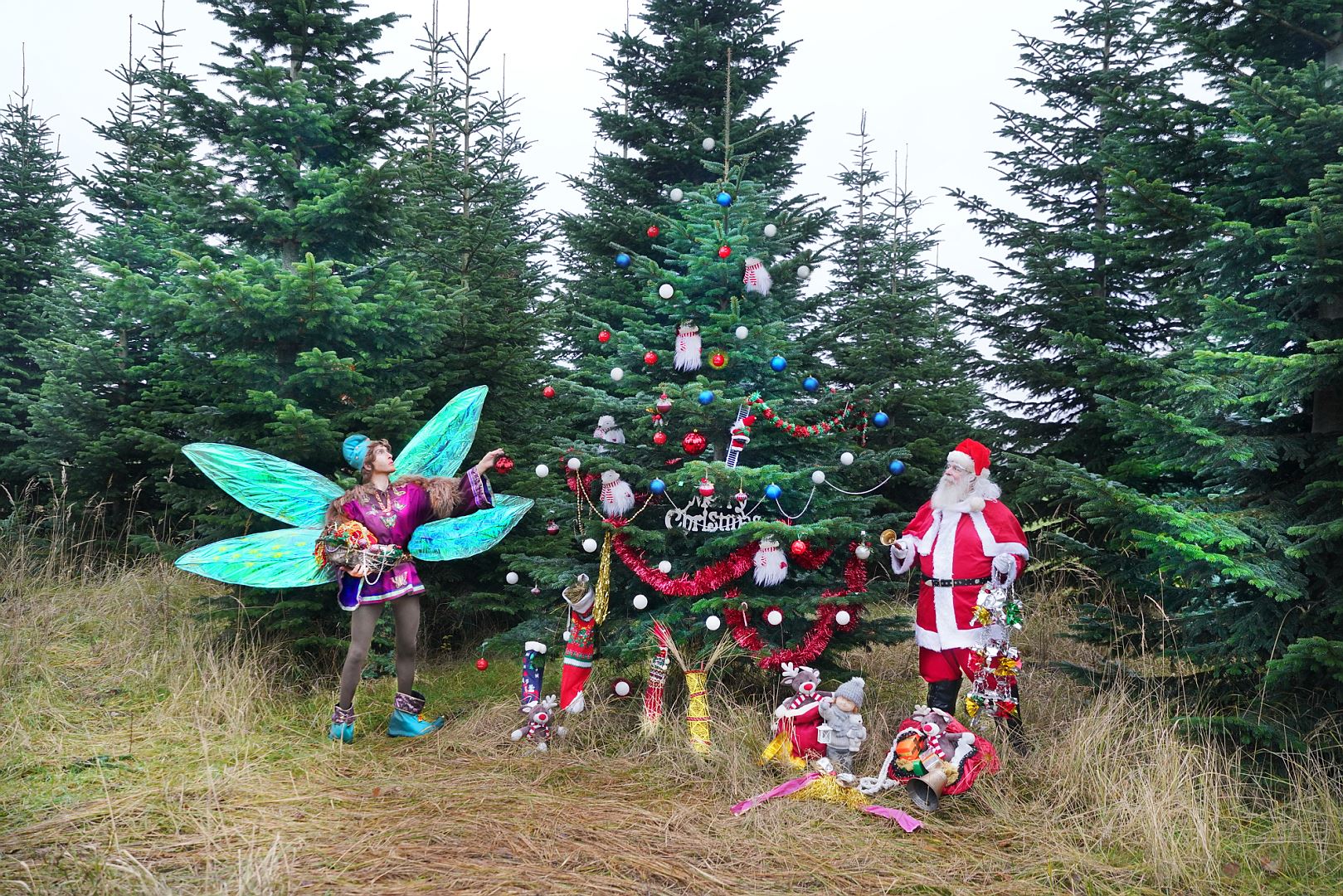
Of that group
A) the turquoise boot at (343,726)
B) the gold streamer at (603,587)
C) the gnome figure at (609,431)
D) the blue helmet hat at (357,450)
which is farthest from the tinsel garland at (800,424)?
the turquoise boot at (343,726)

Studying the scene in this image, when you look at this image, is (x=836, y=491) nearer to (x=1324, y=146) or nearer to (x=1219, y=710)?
(x=1219, y=710)

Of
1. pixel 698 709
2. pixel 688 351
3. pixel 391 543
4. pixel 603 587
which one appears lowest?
pixel 698 709

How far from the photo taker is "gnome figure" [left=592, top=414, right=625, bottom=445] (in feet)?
18.7

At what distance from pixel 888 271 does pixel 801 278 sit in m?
5.70

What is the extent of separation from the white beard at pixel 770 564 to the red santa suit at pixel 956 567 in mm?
650

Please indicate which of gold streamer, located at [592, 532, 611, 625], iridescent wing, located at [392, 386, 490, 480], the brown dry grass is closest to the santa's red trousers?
the brown dry grass

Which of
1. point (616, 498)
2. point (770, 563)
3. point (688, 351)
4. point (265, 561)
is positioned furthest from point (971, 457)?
point (265, 561)

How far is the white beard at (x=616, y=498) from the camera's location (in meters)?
5.37

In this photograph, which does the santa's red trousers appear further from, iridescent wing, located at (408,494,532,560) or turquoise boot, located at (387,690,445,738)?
turquoise boot, located at (387,690,445,738)

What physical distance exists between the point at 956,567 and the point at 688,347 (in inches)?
82.4

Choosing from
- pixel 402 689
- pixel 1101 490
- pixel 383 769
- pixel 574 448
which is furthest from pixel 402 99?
pixel 1101 490

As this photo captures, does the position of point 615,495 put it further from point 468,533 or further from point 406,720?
point 406,720

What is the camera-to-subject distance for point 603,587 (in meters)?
5.39

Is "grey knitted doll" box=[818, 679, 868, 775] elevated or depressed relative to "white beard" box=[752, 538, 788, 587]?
depressed
